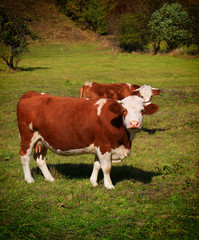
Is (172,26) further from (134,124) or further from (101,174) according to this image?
(134,124)

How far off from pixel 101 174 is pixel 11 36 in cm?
2246

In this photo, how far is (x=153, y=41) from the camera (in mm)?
44969

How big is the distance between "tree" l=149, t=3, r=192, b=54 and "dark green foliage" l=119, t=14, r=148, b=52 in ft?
5.92

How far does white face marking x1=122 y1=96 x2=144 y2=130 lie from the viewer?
4.82 meters

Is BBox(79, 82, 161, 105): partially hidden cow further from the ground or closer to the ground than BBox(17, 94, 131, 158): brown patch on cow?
closer to the ground

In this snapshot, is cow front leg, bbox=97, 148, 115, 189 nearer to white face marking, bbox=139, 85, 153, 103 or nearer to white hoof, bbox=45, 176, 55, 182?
white hoof, bbox=45, 176, 55, 182

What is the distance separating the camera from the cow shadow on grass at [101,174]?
234 inches

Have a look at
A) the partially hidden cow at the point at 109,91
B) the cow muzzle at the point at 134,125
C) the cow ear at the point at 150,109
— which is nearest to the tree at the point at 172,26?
the partially hidden cow at the point at 109,91

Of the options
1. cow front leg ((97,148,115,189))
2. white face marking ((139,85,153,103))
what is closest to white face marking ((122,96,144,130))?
cow front leg ((97,148,115,189))

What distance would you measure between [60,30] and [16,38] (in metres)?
31.0

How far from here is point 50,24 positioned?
57594mm

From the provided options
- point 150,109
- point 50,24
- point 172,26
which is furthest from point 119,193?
point 50,24

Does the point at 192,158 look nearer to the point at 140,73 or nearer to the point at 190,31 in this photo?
the point at 140,73

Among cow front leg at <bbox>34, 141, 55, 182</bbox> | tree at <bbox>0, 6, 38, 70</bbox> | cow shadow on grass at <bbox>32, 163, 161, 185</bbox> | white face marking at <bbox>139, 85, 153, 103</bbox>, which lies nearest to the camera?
cow front leg at <bbox>34, 141, 55, 182</bbox>
